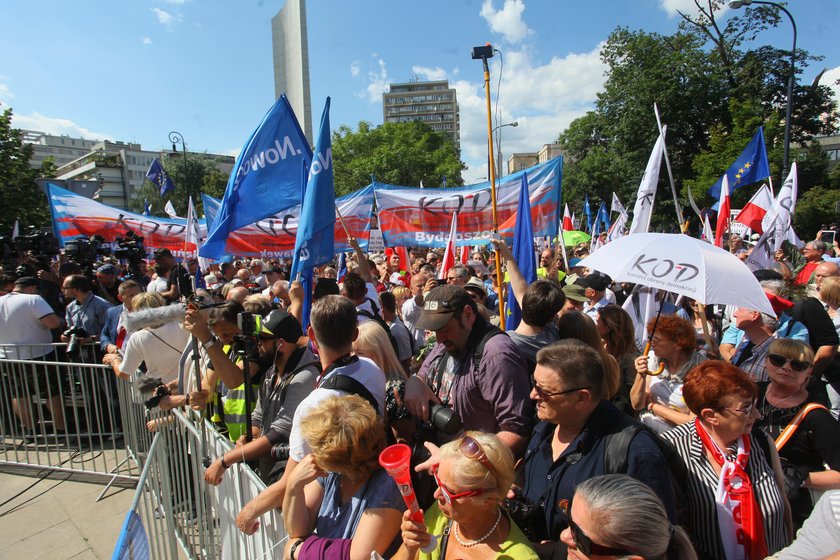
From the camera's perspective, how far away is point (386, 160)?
42938 millimetres

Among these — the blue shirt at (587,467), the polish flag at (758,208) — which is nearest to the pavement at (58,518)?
the blue shirt at (587,467)

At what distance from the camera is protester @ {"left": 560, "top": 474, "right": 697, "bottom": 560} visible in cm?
149

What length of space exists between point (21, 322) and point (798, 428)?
7266mm

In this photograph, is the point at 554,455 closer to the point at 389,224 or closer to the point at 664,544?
the point at 664,544

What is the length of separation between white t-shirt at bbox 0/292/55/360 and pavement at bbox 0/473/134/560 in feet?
4.55

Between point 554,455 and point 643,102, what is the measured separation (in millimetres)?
32857

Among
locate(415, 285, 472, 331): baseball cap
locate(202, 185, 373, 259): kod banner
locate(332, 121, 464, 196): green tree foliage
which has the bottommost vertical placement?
locate(415, 285, 472, 331): baseball cap

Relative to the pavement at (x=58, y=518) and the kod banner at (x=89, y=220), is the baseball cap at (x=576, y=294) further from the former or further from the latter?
the kod banner at (x=89, y=220)

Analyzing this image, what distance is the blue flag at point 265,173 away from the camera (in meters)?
5.13

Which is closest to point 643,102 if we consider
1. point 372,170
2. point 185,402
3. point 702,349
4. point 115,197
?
point 372,170

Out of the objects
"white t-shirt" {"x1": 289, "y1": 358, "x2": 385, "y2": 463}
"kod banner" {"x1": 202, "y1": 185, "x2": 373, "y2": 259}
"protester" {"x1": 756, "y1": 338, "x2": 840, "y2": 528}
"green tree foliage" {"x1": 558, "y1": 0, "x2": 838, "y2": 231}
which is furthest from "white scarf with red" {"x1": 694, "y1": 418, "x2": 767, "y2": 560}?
"green tree foliage" {"x1": 558, "y1": 0, "x2": 838, "y2": 231}

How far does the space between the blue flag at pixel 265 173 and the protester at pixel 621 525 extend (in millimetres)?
4441

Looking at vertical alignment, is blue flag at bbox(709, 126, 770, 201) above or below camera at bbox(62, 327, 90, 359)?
above

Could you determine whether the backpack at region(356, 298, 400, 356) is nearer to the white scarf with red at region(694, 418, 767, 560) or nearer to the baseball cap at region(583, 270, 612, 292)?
the baseball cap at region(583, 270, 612, 292)
